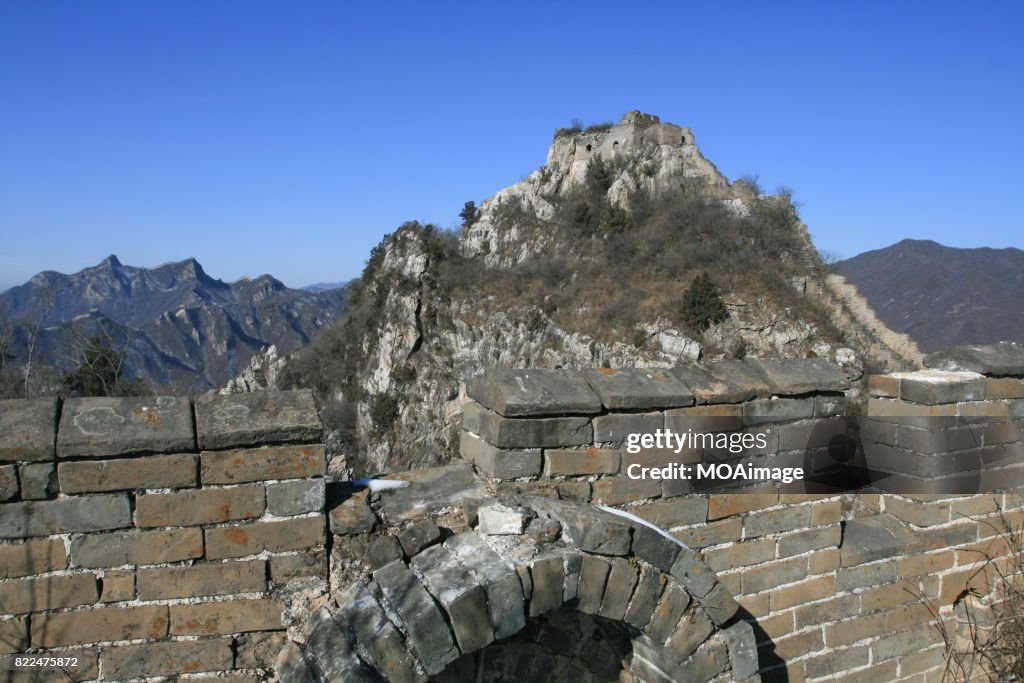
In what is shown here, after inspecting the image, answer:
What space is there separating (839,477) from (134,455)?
11.8 feet

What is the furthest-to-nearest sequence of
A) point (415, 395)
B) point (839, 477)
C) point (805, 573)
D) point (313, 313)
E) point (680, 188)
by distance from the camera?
point (313, 313), point (680, 188), point (415, 395), point (839, 477), point (805, 573)

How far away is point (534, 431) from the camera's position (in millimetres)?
2934

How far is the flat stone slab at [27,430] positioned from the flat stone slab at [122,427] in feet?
0.11

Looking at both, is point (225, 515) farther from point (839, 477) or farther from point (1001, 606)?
point (1001, 606)

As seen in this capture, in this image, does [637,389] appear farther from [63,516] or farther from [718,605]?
[63,516]

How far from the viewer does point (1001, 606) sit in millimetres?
3895

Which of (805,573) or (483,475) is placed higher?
(483,475)

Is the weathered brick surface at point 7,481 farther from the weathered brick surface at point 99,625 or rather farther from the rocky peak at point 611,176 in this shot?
the rocky peak at point 611,176

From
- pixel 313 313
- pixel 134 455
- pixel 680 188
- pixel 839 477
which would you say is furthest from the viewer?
pixel 313 313

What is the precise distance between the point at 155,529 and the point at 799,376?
3.10 meters

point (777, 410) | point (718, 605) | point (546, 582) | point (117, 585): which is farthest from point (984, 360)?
point (117, 585)

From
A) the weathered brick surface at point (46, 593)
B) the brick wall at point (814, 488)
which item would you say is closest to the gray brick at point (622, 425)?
the brick wall at point (814, 488)

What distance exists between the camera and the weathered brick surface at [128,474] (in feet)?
7.45

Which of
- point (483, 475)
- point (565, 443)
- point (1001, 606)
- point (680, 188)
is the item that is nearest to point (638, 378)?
point (565, 443)
